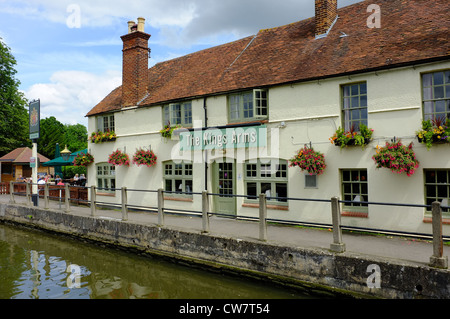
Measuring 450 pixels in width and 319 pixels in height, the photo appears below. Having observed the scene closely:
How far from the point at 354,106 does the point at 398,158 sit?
2258mm

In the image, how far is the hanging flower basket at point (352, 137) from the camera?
10.1 m

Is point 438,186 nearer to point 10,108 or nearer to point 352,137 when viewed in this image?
point 352,137

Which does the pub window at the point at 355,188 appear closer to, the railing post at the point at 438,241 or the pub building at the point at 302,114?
the pub building at the point at 302,114

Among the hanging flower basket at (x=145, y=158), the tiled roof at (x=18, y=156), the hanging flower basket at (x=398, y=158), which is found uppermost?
the tiled roof at (x=18, y=156)

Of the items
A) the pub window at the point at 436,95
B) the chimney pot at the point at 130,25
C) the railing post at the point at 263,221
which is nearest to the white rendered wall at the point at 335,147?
the pub window at the point at 436,95

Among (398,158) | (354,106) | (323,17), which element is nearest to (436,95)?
(398,158)

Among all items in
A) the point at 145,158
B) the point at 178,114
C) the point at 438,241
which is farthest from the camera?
the point at 145,158

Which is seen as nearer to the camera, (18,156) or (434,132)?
(434,132)

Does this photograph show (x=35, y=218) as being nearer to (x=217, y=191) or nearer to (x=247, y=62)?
(x=217, y=191)

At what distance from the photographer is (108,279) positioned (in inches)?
355

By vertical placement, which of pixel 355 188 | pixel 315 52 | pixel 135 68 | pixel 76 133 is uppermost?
pixel 76 133

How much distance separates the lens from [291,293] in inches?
303

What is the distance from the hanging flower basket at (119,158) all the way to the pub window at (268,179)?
622 cm

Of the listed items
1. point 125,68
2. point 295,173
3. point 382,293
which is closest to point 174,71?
point 125,68
